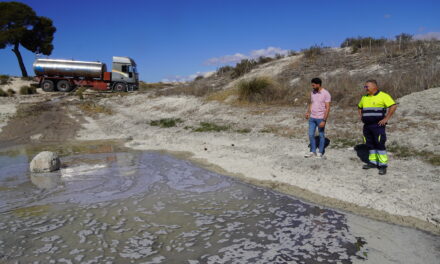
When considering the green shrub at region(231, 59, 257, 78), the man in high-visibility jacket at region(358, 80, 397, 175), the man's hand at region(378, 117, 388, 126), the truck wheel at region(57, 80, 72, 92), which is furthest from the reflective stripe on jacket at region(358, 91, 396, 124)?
the truck wheel at region(57, 80, 72, 92)

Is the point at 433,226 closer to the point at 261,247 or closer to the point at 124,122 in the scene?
the point at 261,247

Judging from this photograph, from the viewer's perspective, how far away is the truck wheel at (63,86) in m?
29.6

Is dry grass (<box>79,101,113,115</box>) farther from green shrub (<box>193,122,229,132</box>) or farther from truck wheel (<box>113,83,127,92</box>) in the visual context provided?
green shrub (<box>193,122,229,132</box>)

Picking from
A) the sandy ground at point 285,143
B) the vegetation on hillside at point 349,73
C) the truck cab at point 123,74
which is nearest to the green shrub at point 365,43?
the vegetation on hillside at point 349,73

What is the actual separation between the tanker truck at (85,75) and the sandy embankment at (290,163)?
14372mm

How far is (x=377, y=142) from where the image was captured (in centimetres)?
634

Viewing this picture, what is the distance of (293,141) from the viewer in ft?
31.1

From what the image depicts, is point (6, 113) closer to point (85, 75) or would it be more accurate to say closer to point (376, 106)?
point (85, 75)

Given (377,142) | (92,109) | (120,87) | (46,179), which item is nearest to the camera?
(377,142)

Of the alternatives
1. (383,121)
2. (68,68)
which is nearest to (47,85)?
(68,68)

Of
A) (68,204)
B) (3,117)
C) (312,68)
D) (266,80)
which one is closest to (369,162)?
(68,204)

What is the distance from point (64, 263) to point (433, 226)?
171 inches

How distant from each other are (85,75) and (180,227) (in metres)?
28.2

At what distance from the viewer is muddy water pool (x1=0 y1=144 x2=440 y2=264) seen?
3691 mm
